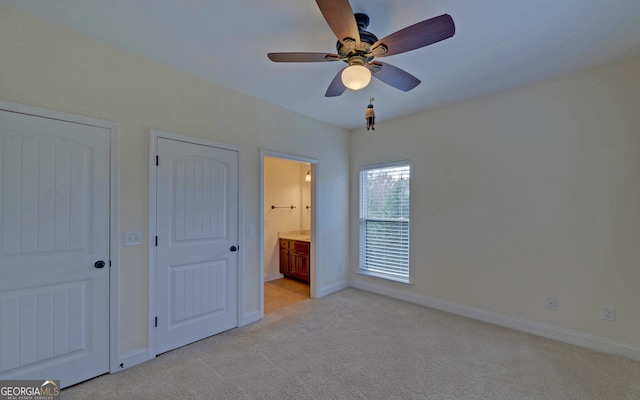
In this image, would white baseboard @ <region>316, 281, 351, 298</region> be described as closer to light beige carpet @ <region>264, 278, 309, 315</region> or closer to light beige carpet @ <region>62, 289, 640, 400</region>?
light beige carpet @ <region>264, 278, 309, 315</region>

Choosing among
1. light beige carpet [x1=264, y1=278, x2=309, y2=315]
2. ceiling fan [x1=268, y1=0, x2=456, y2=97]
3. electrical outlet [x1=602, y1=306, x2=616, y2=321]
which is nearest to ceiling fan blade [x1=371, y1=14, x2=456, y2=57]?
ceiling fan [x1=268, y1=0, x2=456, y2=97]

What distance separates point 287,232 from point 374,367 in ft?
10.9

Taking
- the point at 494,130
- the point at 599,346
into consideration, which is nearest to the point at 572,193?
the point at 494,130

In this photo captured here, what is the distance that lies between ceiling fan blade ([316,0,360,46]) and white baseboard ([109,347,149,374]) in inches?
116

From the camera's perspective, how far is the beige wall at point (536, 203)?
98.7 inches

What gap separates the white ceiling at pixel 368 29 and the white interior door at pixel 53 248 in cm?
86

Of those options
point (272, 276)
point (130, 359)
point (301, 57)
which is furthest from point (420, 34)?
point (272, 276)

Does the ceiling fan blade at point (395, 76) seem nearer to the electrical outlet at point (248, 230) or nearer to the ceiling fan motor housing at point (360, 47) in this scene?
the ceiling fan motor housing at point (360, 47)

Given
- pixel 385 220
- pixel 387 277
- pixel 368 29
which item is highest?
pixel 368 29

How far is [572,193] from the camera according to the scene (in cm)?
273

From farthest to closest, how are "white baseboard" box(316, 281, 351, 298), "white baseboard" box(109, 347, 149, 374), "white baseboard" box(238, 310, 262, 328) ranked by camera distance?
"white baseboard" box(316, 281, 351, 298)
"white baseboard" box(238, 310, 262, 328)
"white baseboard" box(109, 347, 149, 374)

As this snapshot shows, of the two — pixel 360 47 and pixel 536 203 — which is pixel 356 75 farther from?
pixel 536 203

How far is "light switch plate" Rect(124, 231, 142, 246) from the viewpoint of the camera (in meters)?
2.34

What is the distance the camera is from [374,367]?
233 centimetres
